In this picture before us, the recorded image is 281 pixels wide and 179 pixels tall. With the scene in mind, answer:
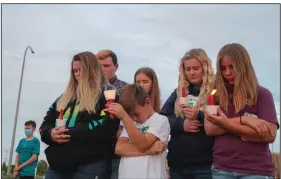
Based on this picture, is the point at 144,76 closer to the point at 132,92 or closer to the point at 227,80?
the point at 132,92

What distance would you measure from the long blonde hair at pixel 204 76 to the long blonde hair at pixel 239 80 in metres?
0.36

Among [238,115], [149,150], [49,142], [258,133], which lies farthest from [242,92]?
[49,142]

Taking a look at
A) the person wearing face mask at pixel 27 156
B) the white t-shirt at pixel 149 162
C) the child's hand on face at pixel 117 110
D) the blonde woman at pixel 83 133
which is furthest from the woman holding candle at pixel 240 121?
the person wearing face mask at pixel 27 156

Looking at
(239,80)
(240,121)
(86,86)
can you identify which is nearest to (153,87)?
(86,86)

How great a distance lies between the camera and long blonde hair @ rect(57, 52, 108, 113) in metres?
3.68

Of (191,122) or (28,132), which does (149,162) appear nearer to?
(191,122)

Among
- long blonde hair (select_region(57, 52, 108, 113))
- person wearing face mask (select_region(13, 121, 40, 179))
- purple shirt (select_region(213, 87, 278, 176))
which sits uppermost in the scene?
long blonde hair (select_region(57, 52, 108, 113))

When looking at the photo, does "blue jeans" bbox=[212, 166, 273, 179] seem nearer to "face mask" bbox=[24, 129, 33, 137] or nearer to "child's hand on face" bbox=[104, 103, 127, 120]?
"child's hand on face" bbox=[104, 103, 127, 120]

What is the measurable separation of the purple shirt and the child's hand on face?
0.90m

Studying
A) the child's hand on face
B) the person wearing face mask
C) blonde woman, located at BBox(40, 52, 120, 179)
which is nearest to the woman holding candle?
the child's hand on face

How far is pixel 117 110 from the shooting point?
3.23 metres

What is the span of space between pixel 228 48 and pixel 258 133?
82 cm

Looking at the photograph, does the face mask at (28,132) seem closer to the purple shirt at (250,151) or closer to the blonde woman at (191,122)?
the blonde woman at (191,122)

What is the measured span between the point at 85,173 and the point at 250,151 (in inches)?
60.3
